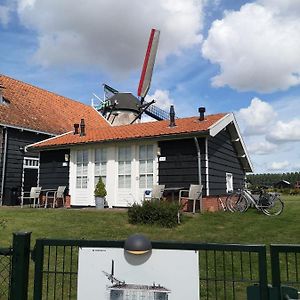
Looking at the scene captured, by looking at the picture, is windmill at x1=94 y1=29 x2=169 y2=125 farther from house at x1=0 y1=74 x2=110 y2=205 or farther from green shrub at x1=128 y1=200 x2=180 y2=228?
green shrub at x1=128 y1=200 x2=180 y2=228

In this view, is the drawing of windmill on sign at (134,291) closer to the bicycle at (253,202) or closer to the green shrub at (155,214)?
the green shrub at (155,214)

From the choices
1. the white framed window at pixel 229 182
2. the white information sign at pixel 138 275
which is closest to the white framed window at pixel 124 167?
the white framed window at pixel 229 182

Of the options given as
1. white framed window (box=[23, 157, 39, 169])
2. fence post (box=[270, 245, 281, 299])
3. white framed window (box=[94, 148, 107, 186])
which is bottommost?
fence post (box=[270, 245, 281, 299])

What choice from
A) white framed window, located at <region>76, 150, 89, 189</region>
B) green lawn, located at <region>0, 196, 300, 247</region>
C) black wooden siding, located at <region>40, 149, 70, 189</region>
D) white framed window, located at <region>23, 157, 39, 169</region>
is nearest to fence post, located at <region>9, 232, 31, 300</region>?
green lawn, located at <region>0, 196, 300, 247</region>

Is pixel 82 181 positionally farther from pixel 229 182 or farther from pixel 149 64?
pixel 149 64

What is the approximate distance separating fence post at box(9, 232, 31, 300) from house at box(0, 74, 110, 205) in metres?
13.2

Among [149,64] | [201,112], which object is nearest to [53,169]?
[201,112]

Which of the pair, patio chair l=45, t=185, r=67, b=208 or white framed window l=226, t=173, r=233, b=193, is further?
white framed window l=226, t=173, r=233, b=193

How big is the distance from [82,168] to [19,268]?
1266 centimetres

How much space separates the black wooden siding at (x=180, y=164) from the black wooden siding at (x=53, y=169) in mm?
4858

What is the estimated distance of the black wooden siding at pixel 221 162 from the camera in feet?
45.0

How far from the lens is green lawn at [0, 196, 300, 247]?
8898 mm

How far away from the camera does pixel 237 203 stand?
13516 millimetres

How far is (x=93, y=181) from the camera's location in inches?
602
